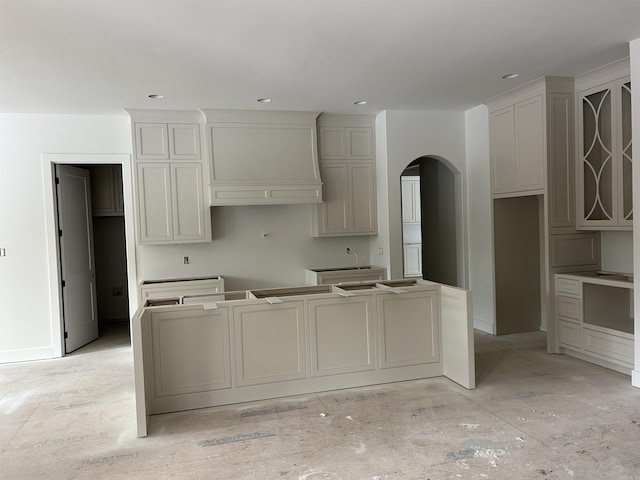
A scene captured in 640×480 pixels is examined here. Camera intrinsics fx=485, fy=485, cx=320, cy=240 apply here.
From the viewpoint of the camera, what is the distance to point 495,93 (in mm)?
5293

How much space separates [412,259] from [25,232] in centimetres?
678

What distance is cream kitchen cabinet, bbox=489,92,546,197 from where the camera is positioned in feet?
16.2

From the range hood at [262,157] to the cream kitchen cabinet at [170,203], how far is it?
0.26 m

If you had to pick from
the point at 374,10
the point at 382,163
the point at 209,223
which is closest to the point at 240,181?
the point at 209,223

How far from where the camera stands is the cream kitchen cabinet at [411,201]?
9.68m

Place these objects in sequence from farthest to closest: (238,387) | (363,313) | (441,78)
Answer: (441,78)
(363,313)
(238,387)

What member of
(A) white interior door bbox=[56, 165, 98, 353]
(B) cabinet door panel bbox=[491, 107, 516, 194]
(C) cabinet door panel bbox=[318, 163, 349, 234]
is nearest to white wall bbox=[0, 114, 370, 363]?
(A) white interior door bbox=[56, 165, 98, 353]

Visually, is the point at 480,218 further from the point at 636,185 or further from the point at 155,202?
the point at 155,202

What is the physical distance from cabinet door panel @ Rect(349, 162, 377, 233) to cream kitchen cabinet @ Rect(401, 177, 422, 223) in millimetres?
3568

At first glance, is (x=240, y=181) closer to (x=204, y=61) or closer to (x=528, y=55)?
(x=204, y=61)

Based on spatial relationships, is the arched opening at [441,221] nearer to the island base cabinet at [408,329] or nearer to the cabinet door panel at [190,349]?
the island base cabinet at [408,329]

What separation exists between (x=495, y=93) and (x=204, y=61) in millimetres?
3158

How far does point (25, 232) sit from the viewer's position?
213 inches

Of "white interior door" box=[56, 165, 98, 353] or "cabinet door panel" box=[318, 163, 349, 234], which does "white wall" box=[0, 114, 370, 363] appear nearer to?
"white interior door" box=[56, 165, 98, 353]
